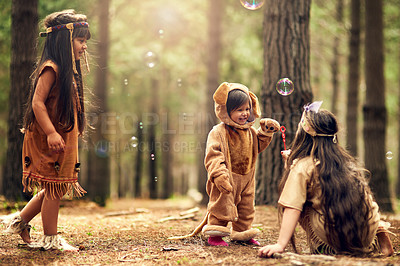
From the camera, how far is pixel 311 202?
3.57 metres

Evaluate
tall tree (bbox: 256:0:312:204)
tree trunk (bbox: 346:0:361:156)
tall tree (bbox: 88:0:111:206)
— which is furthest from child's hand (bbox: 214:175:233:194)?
tree trunk (bbox: 346:0:361:156)

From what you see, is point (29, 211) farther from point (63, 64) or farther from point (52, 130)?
point (63, 64)

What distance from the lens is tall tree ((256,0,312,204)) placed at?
254 inches

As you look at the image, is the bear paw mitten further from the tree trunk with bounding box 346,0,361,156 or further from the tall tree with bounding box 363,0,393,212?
the tree trunk with bounding box 346,0,361,156

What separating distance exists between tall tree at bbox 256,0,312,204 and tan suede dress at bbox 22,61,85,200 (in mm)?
3452

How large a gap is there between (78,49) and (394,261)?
344cm

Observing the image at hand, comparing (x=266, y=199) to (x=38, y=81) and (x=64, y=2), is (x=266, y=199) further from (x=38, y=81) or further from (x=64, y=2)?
(x=64, y=2)

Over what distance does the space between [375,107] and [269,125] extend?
556 cm

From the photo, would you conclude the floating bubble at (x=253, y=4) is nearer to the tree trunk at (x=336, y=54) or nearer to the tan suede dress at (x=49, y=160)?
the tan suede dress at (x=49, y=160)

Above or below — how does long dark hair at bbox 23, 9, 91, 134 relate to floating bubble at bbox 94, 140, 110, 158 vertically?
above

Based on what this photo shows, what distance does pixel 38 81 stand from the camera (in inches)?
156

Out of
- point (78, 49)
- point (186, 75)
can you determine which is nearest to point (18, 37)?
point (78, 49)

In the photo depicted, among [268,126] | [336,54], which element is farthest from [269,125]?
[336,54]

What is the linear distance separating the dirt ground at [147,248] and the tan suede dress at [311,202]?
227mm
